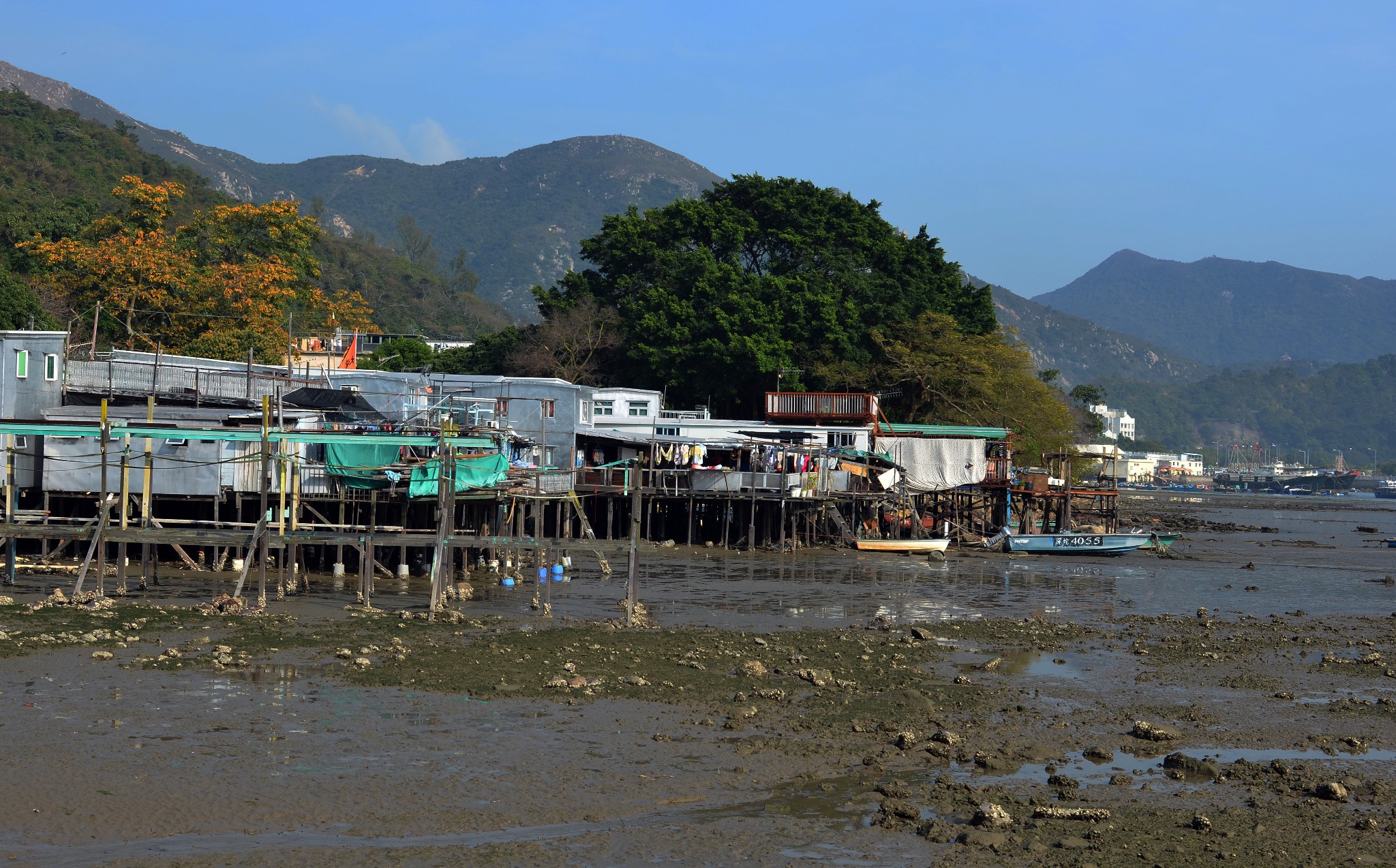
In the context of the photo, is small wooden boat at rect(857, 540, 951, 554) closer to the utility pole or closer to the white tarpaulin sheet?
the white tarpaulin sheet

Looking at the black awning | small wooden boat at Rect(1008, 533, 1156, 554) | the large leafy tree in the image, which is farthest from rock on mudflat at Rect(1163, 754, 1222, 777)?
the large leafy tree

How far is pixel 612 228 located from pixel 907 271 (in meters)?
17.7

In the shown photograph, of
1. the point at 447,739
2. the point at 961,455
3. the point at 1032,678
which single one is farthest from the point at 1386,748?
the point at 961,455

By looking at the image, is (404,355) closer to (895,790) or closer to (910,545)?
(910,545)

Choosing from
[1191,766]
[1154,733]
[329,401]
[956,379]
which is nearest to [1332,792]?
[1191,766]

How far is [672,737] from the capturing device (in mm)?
16250

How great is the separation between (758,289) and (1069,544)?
22.2 meters

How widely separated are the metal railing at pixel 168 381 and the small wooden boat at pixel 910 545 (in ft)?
72.6

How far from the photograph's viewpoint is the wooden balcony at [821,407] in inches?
2255

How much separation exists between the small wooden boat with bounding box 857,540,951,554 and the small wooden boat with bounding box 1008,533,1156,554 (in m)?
4.43

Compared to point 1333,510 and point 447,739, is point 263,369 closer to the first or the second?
point 447,739

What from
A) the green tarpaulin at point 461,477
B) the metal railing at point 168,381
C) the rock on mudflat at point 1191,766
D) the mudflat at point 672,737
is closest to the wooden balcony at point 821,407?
the metal railing at point 168,381

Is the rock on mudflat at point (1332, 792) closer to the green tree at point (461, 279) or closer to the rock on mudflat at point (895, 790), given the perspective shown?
the rock on mudflat at point (895, 790)

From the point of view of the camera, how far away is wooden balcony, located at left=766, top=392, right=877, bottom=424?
57.3 m
